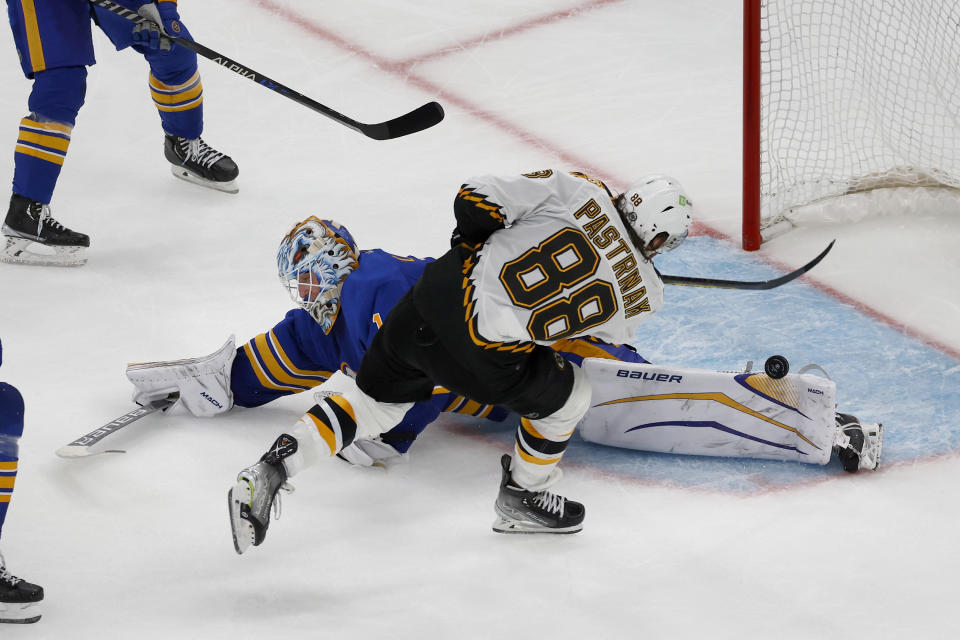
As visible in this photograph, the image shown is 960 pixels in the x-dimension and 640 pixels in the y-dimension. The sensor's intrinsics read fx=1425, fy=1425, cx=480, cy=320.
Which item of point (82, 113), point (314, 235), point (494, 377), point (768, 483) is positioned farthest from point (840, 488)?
point (82, 113)

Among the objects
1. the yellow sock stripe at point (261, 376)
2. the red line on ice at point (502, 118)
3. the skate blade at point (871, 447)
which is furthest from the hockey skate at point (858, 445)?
the yellow sock stripe at point (261, 376)

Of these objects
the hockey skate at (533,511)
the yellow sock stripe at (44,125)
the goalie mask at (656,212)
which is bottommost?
the hockey skate at (533,511)

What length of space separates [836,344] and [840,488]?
0.62 meters

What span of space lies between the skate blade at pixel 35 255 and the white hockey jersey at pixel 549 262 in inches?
66.9

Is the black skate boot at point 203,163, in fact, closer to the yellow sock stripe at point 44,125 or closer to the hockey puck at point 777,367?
the yellow sock stripe at point 44,125

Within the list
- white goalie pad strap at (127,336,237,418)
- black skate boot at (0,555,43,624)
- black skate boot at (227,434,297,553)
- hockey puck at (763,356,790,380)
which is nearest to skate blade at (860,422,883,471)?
hockey puck at (763,356,790,380)

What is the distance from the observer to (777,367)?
2.84 m

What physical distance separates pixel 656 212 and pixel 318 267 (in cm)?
75

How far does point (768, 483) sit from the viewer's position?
114 inches

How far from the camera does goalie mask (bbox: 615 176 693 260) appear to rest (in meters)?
2.48

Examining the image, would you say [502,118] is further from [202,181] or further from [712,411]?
[712,411]

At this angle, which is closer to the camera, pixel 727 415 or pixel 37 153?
pixel 727 415

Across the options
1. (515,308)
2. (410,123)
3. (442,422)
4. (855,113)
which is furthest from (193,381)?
(855,113)

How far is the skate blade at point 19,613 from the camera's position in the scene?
243 centimetres
